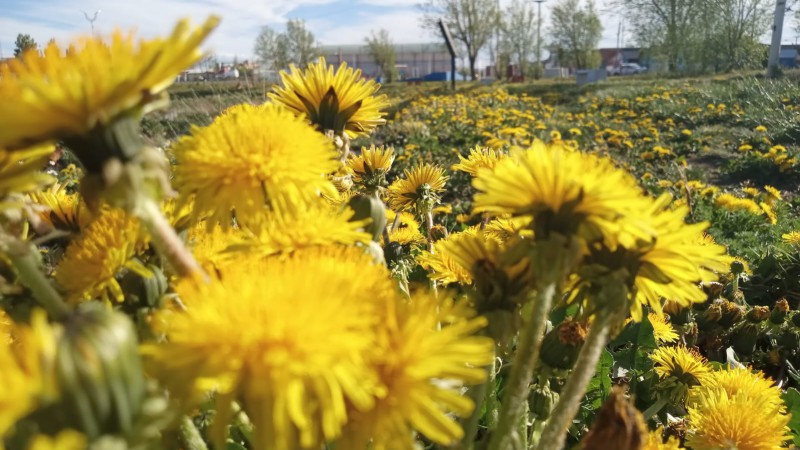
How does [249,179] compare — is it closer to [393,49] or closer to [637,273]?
[637,273]

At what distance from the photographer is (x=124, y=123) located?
660mm

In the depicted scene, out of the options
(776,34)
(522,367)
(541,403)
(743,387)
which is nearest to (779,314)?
(743,387)

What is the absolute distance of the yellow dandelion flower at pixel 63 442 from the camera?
0.48 meters

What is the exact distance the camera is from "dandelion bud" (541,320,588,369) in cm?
120

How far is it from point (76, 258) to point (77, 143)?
313 mm

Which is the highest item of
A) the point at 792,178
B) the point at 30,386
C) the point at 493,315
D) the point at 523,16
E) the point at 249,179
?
the point at 523,16

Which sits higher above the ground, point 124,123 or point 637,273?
point 124,123

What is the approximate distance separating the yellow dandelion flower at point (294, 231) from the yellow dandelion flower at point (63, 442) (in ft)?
1.07

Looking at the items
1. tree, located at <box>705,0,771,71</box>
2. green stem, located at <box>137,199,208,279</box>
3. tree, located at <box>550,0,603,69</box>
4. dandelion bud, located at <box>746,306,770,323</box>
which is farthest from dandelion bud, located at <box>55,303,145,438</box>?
tree, located at <box>550,0,603,69</box>

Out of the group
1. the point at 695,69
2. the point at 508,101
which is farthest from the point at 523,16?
the point at 508,101

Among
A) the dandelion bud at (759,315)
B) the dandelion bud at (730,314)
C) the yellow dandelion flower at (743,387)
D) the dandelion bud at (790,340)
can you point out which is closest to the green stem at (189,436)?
the yellow dandelion flower at (743,387)

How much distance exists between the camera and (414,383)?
0.62 metres

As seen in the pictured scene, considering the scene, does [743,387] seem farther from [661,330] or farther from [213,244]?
[213,244]

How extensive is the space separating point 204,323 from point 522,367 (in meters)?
0.45
